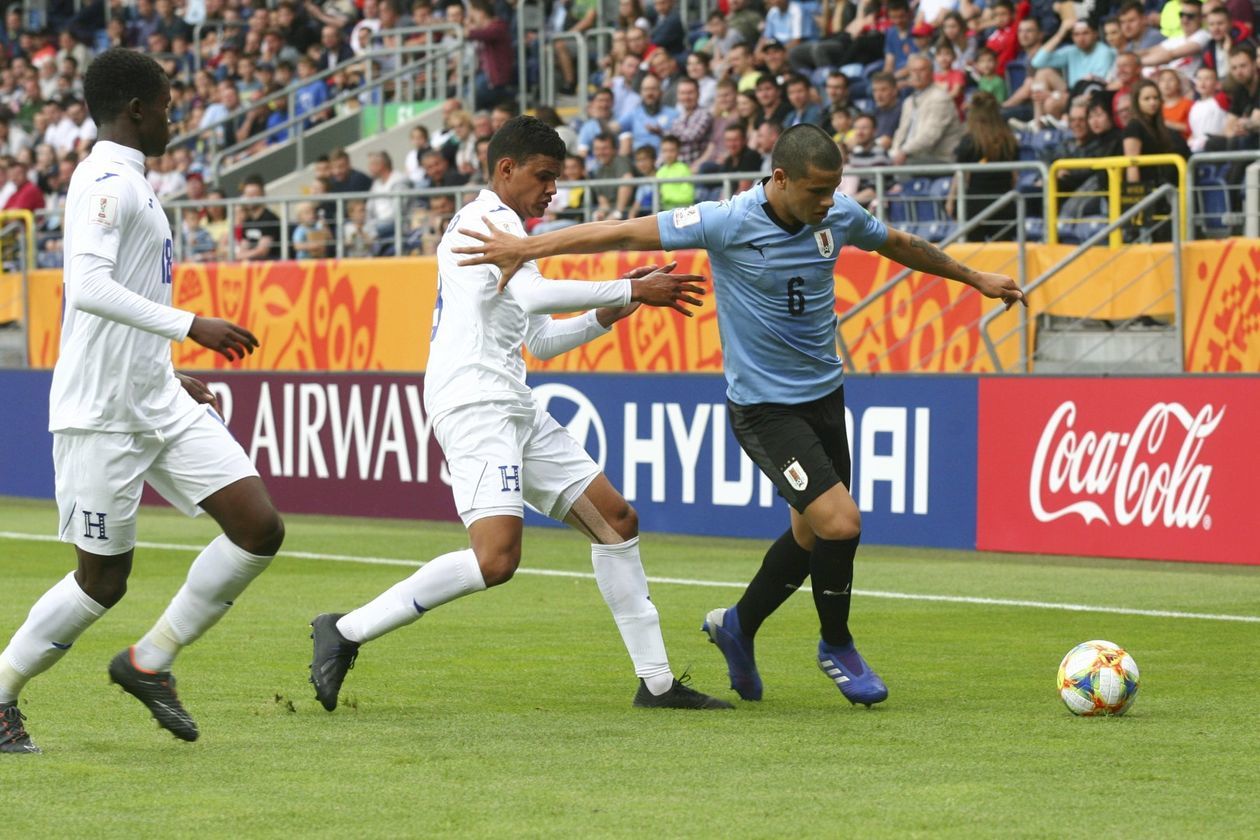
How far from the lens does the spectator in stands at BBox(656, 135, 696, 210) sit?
18.8 m

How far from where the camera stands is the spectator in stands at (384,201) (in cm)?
2177

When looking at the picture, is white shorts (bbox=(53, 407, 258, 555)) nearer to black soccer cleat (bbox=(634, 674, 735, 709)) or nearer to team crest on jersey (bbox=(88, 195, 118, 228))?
team crest on jersey (bbox=(88, 195, 118, 228))

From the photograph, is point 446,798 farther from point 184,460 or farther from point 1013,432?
point 1013,432

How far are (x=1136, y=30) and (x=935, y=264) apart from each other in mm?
10217

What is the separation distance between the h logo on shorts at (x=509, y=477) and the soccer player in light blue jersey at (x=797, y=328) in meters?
0.87

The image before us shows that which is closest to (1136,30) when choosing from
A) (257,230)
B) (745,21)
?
(745,21)

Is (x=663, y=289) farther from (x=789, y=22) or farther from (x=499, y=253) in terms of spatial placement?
(x=789, y=22)

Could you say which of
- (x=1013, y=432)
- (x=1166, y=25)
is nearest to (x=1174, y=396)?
(x=1013, y=432)

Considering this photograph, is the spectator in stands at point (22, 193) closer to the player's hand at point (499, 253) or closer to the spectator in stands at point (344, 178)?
the spectator in stands at point (344, 178)

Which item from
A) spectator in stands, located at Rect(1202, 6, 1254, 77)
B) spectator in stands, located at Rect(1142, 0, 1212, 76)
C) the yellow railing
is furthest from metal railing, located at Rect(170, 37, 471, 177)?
the yellow railing

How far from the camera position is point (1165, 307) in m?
15.5

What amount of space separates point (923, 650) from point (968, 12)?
35.0 ft

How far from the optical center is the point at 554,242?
7.34 m

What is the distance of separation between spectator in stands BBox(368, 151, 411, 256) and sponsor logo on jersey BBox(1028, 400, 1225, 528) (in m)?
8.92
